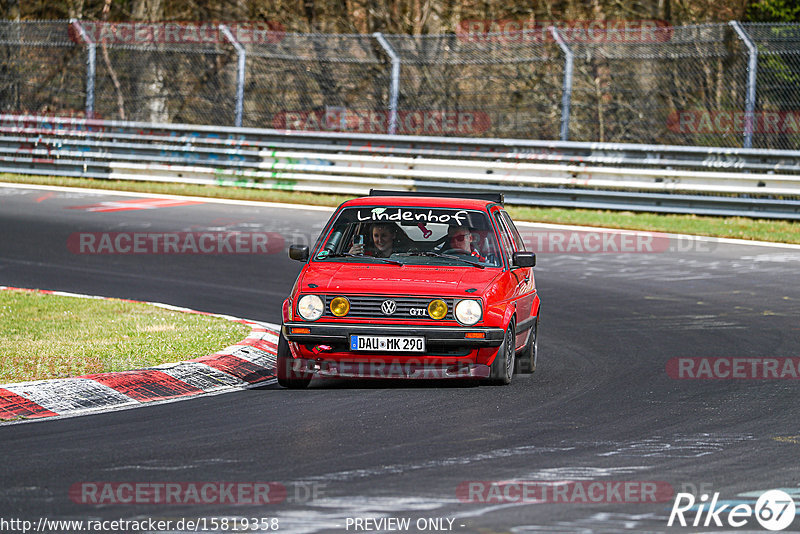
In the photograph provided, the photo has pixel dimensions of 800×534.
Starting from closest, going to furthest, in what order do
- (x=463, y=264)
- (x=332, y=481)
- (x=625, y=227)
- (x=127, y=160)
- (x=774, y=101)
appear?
(x=332, y=481), (x=463, y=264), (x=625, y=227), (x=774, y=101), (x=127, y=160)

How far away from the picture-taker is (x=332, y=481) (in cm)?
598

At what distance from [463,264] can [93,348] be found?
9.44ft

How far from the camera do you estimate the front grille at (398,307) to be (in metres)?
8.54

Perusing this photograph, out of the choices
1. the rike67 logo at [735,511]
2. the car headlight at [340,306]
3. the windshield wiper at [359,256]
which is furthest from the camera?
the windshield wiper at [359,256]

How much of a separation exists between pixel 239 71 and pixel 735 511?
19293 mm

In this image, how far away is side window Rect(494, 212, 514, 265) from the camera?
9.58 metres

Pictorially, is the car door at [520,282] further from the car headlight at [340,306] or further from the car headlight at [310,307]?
the car headlight at [310,307]

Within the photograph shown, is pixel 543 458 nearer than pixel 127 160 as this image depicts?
Yes

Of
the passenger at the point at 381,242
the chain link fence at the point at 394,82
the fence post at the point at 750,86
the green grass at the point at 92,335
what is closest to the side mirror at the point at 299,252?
the passenger at the point at 381,242

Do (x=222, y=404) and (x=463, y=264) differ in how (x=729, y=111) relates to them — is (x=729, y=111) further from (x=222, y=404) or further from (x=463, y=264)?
(x=222, y=404)

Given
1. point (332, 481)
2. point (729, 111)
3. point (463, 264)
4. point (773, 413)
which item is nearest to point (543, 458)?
point (332, 481)

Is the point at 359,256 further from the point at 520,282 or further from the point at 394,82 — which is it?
the point at 394,82

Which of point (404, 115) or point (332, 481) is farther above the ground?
point (404, 115)

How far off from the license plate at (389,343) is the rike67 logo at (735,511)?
297 cm
